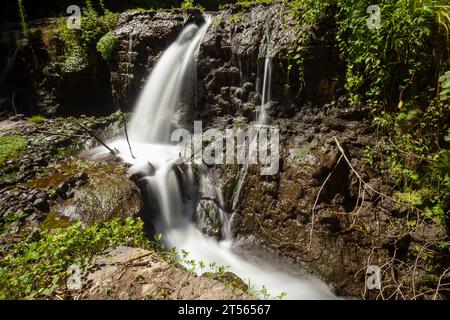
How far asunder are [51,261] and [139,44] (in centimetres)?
647

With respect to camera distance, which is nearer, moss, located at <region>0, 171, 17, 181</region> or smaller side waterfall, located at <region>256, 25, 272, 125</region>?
smaller side waterfall, located at <region>256, 25, 272, 125</region>

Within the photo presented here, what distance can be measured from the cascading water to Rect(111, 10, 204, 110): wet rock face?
276 mm

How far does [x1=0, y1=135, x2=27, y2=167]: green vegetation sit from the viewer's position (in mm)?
6605

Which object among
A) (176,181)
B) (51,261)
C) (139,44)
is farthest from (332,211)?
(139,44)

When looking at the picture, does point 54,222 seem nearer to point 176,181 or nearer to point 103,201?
point 103,201

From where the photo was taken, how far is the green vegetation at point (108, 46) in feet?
26.5

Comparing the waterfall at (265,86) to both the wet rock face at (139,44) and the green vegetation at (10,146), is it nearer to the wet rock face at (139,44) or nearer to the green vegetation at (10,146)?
the wet rock face at (139,44)

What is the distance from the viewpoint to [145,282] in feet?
8.04

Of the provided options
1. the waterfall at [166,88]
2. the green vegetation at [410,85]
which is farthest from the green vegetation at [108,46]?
the green vegetation at [410,85]

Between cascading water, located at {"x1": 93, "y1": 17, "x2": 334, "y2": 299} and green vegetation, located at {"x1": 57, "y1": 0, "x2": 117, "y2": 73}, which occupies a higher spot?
green vegetation, located at {"x1": 57, "y1": 0, "x2": 117, "y2": 73}

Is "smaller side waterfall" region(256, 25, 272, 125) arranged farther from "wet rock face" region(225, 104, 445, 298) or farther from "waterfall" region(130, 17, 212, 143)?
"waterfall" region(130, 17, 212, 143)

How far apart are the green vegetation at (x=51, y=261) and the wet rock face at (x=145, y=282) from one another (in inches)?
7.7

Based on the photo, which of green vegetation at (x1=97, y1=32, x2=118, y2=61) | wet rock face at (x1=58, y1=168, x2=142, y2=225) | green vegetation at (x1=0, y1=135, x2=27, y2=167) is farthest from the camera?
green vegetation at (x1=97, y1=32, x2=118, y2=61)

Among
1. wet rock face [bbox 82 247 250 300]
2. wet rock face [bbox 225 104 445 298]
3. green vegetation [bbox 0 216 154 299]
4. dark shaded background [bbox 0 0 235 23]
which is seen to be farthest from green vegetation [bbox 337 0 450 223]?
dark shaded background [bbox 0 0 235 23]
